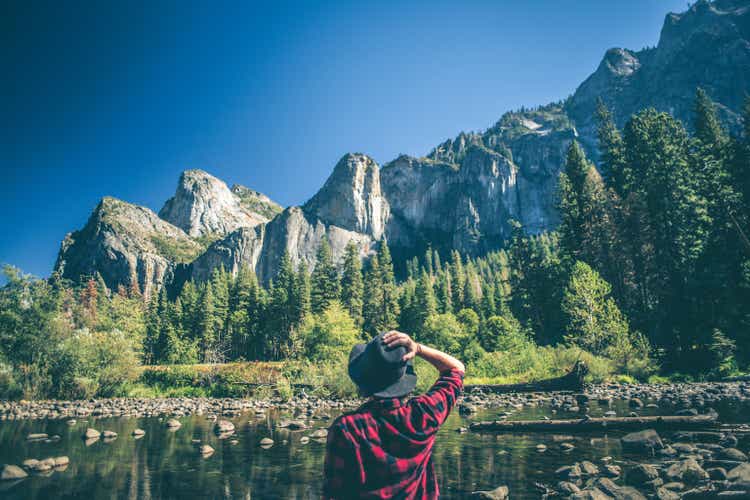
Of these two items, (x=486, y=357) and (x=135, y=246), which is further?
(x=135, y=246)

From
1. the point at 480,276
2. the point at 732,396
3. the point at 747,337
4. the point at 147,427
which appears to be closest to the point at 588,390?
the point at 732,396

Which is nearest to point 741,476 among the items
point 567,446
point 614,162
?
point 567,446

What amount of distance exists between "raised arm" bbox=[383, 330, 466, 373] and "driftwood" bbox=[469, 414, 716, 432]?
36.2ft

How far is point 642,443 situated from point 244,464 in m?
9.65

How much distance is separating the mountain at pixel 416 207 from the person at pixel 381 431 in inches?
5680

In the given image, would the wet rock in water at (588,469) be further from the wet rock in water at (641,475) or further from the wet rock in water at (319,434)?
the wet rock in water at (319,434)

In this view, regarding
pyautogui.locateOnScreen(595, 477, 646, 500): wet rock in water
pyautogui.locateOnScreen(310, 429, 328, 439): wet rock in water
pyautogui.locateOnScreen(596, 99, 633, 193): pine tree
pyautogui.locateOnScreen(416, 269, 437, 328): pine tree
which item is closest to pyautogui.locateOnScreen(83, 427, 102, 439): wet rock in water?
pyautogui.locateOnScreen(310, 429, 328, 439): wet rock in water

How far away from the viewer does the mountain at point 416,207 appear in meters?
146

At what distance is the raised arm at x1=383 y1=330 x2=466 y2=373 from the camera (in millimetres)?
2284

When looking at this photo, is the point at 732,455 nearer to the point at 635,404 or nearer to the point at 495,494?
the point at 495,494

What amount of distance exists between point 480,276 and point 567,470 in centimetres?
12088

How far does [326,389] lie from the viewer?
28.3 m

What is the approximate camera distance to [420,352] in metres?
2.59

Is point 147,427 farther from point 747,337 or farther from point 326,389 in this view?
point 747,337
